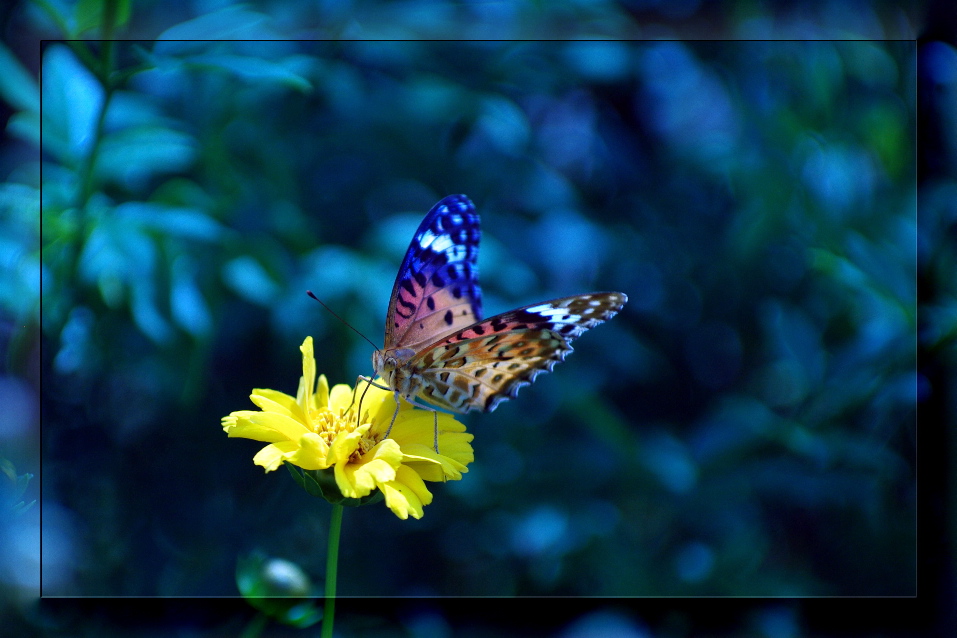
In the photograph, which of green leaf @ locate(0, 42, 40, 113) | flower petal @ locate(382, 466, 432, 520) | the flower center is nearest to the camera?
flower petal @ locate(382, 466, 432, 520)

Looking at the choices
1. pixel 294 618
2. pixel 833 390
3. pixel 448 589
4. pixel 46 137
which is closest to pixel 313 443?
pixel 294 618

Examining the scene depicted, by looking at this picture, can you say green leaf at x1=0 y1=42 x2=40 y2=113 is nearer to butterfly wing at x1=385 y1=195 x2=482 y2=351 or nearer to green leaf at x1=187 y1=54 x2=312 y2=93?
green leaf at x1=187 y1=54 x2=312 y2=93

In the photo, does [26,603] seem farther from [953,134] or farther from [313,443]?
[953,134]

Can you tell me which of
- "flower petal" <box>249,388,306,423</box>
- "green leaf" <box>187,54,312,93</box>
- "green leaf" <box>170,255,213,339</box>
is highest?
"green leaf" <box>187,54,312,93</box>

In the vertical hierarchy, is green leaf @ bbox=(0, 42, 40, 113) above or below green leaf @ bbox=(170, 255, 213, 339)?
above

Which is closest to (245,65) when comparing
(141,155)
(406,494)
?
(141,155)

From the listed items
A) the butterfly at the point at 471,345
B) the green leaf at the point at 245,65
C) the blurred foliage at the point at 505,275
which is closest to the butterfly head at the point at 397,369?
the butterfly at the point at 471,345

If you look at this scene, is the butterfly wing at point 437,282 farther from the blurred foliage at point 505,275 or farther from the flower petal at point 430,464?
the blurred foliage at point 505,275

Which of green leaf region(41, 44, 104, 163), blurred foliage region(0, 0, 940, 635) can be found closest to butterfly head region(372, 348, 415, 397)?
blurred foliage region(0, 0, 940, 635)
